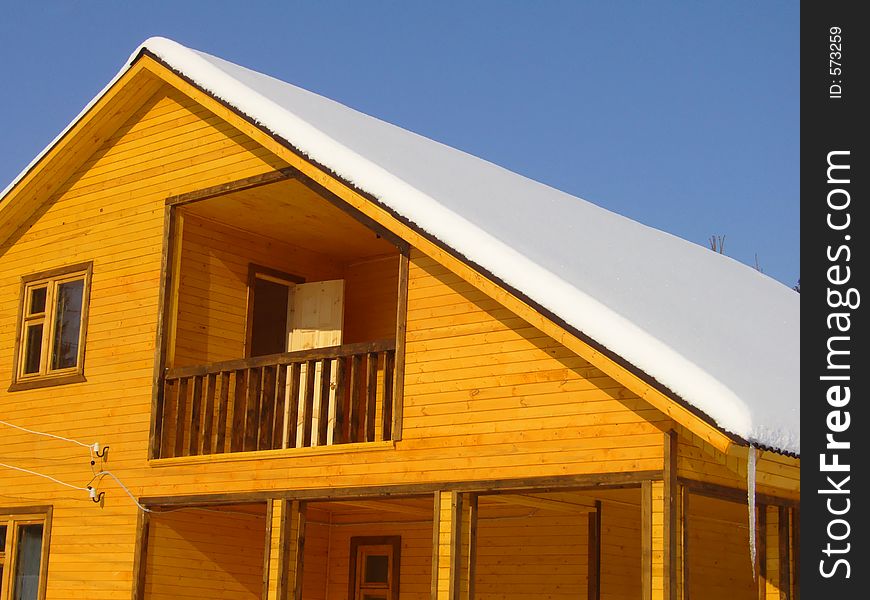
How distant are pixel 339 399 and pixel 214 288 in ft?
10.4

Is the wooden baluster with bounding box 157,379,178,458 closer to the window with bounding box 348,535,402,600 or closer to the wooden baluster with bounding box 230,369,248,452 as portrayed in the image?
the wooden baluster with bounding box 230,369,248,452

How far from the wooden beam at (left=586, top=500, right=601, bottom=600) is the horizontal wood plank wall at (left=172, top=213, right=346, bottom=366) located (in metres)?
4.74

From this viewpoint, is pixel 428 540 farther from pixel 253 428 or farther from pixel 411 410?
pixel 411 410

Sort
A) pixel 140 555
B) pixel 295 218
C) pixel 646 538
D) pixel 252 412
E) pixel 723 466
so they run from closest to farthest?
pixel 646 538, pixel 723 466, pixel 252 412, pixel 140 555, pixel 295 218

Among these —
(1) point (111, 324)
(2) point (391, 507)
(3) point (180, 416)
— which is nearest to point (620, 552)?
(2) point (391, 507)

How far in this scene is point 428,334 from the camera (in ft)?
42.9

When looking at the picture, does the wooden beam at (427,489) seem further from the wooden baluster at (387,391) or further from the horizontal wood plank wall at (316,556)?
the horizontal wood plank wall at (316,556)

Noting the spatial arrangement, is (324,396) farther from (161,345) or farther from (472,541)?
(472,541)

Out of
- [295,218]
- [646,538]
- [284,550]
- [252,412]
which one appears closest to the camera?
[646,538]

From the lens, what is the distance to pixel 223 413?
15.1m

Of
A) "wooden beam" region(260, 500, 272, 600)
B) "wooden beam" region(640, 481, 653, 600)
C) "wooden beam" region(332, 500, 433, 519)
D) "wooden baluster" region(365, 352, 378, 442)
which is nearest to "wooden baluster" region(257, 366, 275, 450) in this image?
"wooden beam" region(260, 500, 272, 600)

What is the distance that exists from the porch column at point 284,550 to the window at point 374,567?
158 inches

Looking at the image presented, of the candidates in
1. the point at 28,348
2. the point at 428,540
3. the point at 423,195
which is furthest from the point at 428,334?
the point at 28,348
